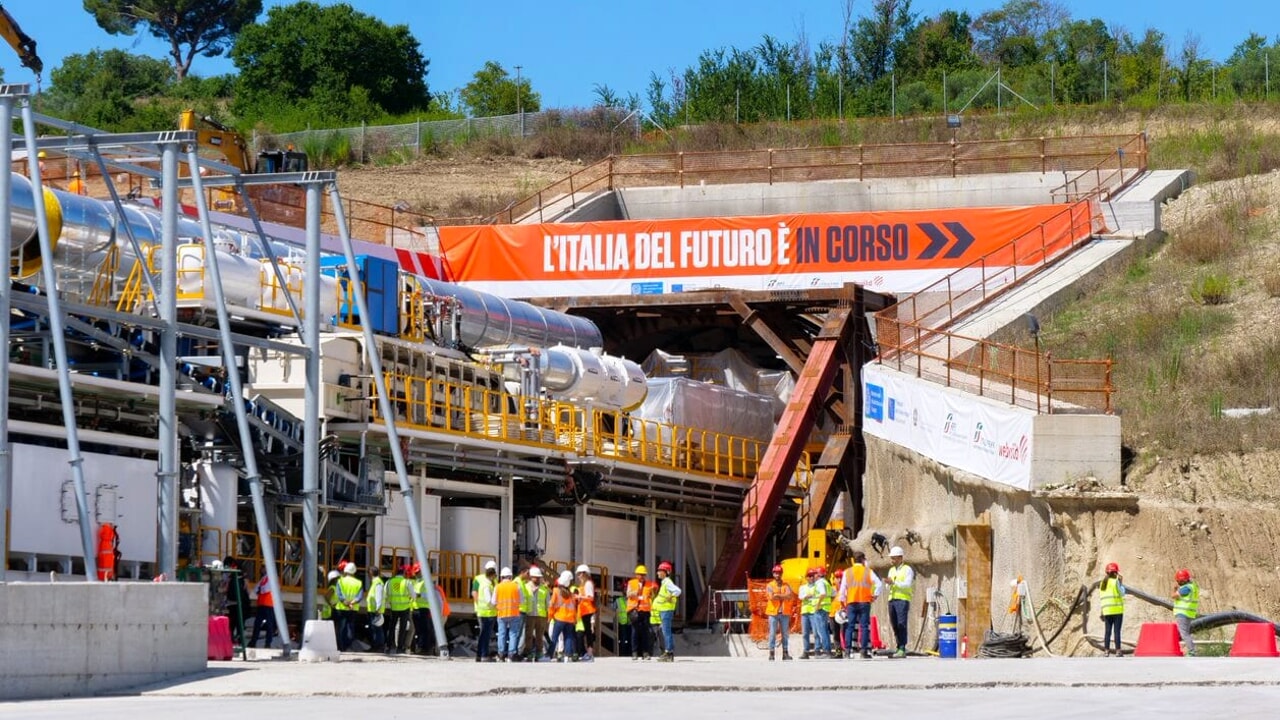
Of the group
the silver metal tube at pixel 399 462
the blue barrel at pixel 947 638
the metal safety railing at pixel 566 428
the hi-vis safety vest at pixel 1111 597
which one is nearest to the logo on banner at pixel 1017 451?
the blue barrel at pixel 947 638

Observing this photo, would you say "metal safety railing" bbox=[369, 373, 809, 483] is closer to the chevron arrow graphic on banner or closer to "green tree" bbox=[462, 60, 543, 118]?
the chevron arrow graphic on banner

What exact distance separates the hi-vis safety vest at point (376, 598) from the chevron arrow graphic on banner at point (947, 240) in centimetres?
2266

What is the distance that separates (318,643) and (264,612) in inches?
152

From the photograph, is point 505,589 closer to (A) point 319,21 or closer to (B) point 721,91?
(B) point 721,91

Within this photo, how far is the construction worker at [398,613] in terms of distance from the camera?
31094mm

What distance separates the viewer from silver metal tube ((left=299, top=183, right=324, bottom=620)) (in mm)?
29484

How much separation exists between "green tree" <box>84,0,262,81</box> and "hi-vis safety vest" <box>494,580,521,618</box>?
83.0 metres

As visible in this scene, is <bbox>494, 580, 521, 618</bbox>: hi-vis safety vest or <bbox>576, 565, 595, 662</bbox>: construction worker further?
<bbox>576, 565, 595, 662</bbox>: construction worker

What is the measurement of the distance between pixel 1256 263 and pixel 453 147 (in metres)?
30.9

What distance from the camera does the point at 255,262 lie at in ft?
110

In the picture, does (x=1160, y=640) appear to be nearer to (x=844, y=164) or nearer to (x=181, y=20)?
(x=844, y=164)

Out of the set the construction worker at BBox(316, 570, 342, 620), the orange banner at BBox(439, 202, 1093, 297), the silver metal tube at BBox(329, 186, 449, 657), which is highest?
the orange banner at BBox(439, 202, 1093, 297)

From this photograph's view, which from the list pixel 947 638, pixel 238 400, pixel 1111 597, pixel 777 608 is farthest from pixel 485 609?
pixel 1111 597

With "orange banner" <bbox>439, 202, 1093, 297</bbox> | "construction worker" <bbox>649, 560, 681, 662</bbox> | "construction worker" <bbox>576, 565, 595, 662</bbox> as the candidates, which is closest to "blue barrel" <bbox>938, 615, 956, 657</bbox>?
"construction worker" <bbox>649, 560, 681, 662</bbox>
